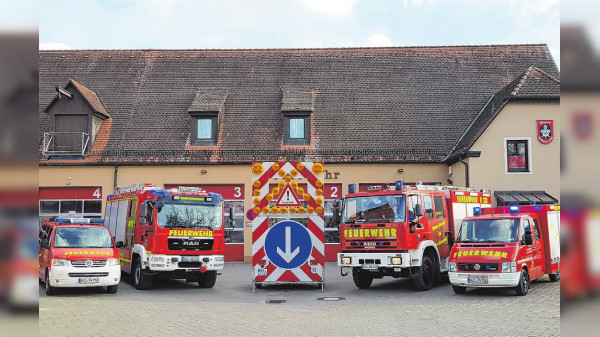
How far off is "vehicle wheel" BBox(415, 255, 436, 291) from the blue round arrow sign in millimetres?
3255

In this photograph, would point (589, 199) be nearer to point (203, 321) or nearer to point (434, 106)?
point (203, 321)

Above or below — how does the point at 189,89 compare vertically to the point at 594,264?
above

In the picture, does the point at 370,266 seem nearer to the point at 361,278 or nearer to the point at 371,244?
the point at 371,244

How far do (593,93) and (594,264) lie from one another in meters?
0.61

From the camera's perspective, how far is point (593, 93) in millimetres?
1945

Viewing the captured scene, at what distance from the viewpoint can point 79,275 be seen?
1559 cm

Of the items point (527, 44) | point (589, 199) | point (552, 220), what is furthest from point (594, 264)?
point (527, 44)

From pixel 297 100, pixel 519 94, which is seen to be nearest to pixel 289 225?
pixel 297 100

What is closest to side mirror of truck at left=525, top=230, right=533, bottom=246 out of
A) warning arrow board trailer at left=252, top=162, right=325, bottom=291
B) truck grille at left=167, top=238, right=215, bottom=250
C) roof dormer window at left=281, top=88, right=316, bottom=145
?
warning arrow board trailer at left=252, top=162, right=325, bottom=291

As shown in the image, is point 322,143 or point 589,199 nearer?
point 589,199

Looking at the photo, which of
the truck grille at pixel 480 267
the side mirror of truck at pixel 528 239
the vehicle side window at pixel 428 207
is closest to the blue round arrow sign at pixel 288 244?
the vehicle side window at pixel 428 207

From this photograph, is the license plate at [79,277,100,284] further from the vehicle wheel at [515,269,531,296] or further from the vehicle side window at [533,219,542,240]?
the vehicle side window at [533,219,542,240]

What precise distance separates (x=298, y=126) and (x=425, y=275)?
13619 millimetres

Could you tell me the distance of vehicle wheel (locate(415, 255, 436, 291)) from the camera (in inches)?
640
